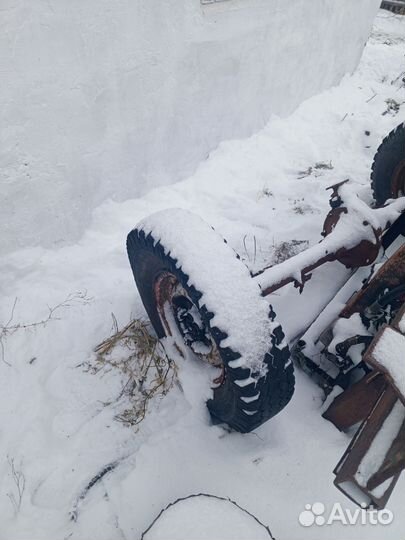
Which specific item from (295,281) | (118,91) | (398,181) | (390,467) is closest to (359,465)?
(390,467)

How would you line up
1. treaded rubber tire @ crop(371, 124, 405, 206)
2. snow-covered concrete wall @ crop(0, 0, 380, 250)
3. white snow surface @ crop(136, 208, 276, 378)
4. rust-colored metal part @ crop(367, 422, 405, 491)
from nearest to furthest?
rust-colored metal part @ crop(367, 422, 405, 491), white snow surface @ crop(136, 208, 276, 378), snow-covered concrete wall @ crop(0, 0, 380, 250), treaded rubber tire @ crop(371, 124, 405, 206)

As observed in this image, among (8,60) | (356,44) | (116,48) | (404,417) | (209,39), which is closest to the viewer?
(404,417)

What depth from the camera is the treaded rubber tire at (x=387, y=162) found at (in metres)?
3.41

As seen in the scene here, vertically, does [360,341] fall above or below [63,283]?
above

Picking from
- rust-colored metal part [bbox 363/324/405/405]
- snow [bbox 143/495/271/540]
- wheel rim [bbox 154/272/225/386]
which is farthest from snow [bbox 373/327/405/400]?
wheel rim [bbox 154/272/225/386]

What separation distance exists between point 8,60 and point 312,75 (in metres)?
4.06

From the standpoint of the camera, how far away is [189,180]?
4.06m

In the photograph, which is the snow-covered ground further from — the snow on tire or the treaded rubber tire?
the treaded rubber tire

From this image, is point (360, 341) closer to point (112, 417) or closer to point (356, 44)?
point (112, 417)

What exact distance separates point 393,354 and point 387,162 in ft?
8.21

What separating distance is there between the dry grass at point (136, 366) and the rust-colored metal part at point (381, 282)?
3.75 feet

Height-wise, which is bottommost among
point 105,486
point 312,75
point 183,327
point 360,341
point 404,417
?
point 105,486

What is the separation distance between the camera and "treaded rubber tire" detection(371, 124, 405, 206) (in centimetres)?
341

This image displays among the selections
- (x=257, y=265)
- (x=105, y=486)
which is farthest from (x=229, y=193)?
(x=105, y=486)
